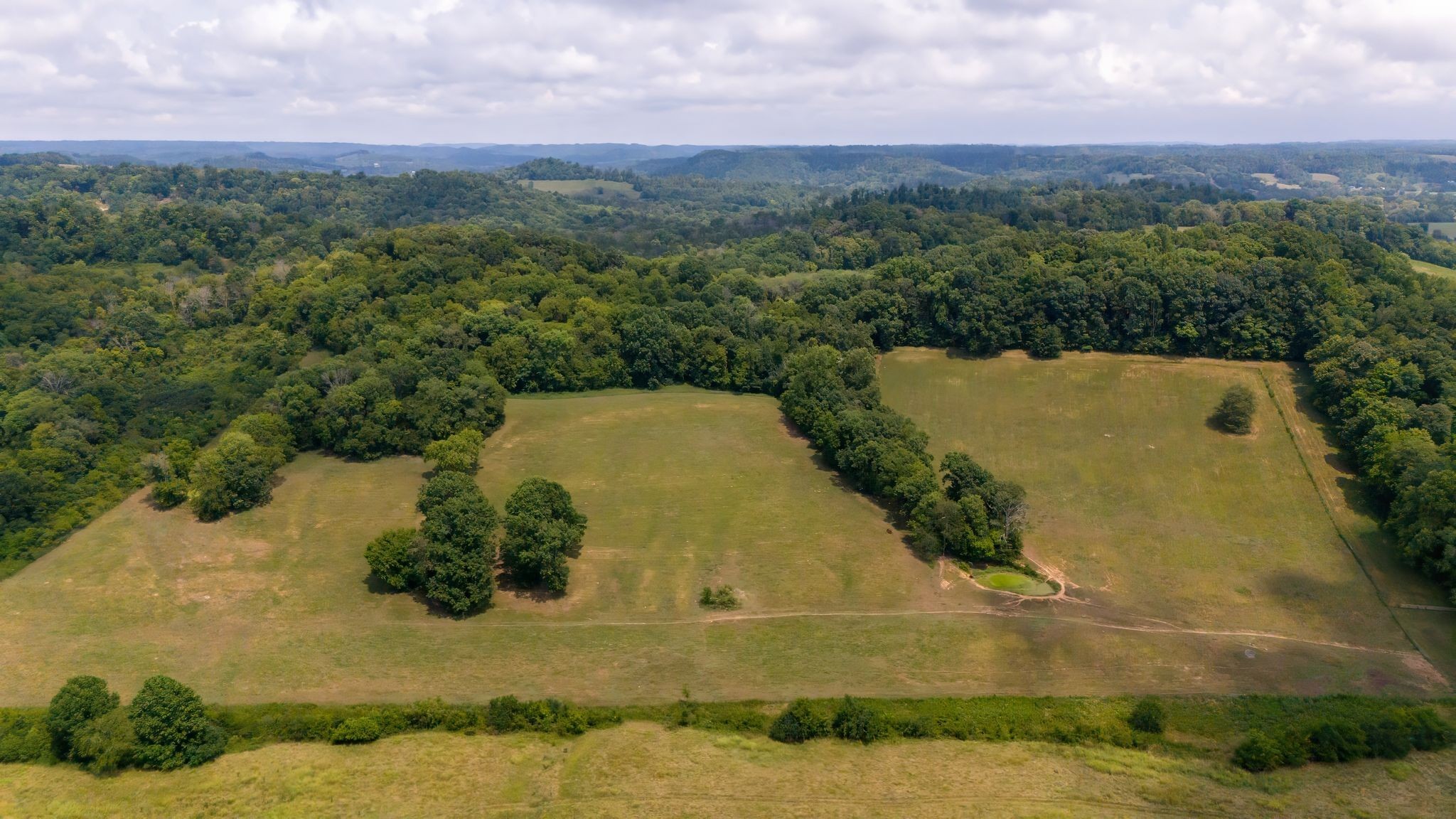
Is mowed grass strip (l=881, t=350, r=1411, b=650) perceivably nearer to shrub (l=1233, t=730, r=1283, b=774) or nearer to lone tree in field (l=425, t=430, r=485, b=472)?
shrub (l=1233, t=730, r=1283, b=774)

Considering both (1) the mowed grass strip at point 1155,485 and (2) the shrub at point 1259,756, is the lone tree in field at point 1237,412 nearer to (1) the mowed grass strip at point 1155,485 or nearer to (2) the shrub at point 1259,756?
(1) the mowed grass strip at point 1155,485

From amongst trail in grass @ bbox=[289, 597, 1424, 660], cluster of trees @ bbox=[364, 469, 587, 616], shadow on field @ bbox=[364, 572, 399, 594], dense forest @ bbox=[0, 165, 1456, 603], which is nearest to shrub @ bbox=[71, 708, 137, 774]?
trail in grass @ bbox=[289, 597, 1424, 660]

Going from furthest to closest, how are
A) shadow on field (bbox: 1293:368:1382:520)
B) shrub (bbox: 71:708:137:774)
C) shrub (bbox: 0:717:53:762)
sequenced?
shadow on field (bbox: 1293:368:1382:520)
shrub (bbox: 0:717:53:762)
shrub (bbox: 71:708:137:774)

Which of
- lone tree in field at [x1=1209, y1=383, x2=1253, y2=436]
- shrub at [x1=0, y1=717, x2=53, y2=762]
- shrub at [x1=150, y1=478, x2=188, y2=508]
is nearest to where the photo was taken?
shrub at [x1=0, y1=717, x2=53, y2=762]

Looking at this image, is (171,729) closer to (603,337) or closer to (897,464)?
(897,464)

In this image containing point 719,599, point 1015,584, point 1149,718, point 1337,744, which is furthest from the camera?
point 1015,584

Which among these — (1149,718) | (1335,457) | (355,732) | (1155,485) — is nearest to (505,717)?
(355,732)
